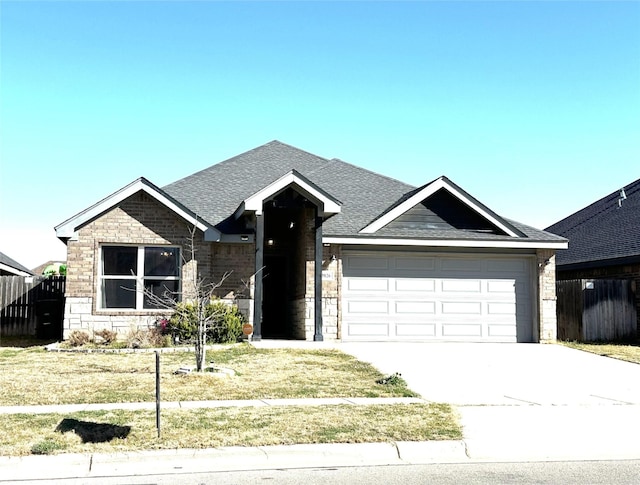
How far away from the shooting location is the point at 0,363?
13609mm

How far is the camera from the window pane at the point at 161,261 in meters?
18.1

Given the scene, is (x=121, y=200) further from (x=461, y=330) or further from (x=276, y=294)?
(x=461, y=330)

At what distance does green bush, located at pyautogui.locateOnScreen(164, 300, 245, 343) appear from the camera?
54.1 feet

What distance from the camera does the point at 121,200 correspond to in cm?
1759

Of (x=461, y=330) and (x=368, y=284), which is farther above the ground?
(x=368, y=284)

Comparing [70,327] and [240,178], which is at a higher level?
[240,178]

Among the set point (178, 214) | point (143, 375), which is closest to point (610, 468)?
point (143, 375)

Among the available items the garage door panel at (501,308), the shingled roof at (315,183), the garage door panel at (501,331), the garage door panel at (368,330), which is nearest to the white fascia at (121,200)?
the shingled roof at (315,183)

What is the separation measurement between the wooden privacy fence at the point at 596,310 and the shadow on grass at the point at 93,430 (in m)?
16.1

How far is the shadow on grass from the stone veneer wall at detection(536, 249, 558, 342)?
14456 mm

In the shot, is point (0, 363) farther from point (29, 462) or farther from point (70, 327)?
point (29, 462)

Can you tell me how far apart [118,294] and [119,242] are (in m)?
1.44

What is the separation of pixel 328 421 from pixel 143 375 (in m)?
4.84

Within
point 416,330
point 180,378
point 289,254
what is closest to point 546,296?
point 416,330
